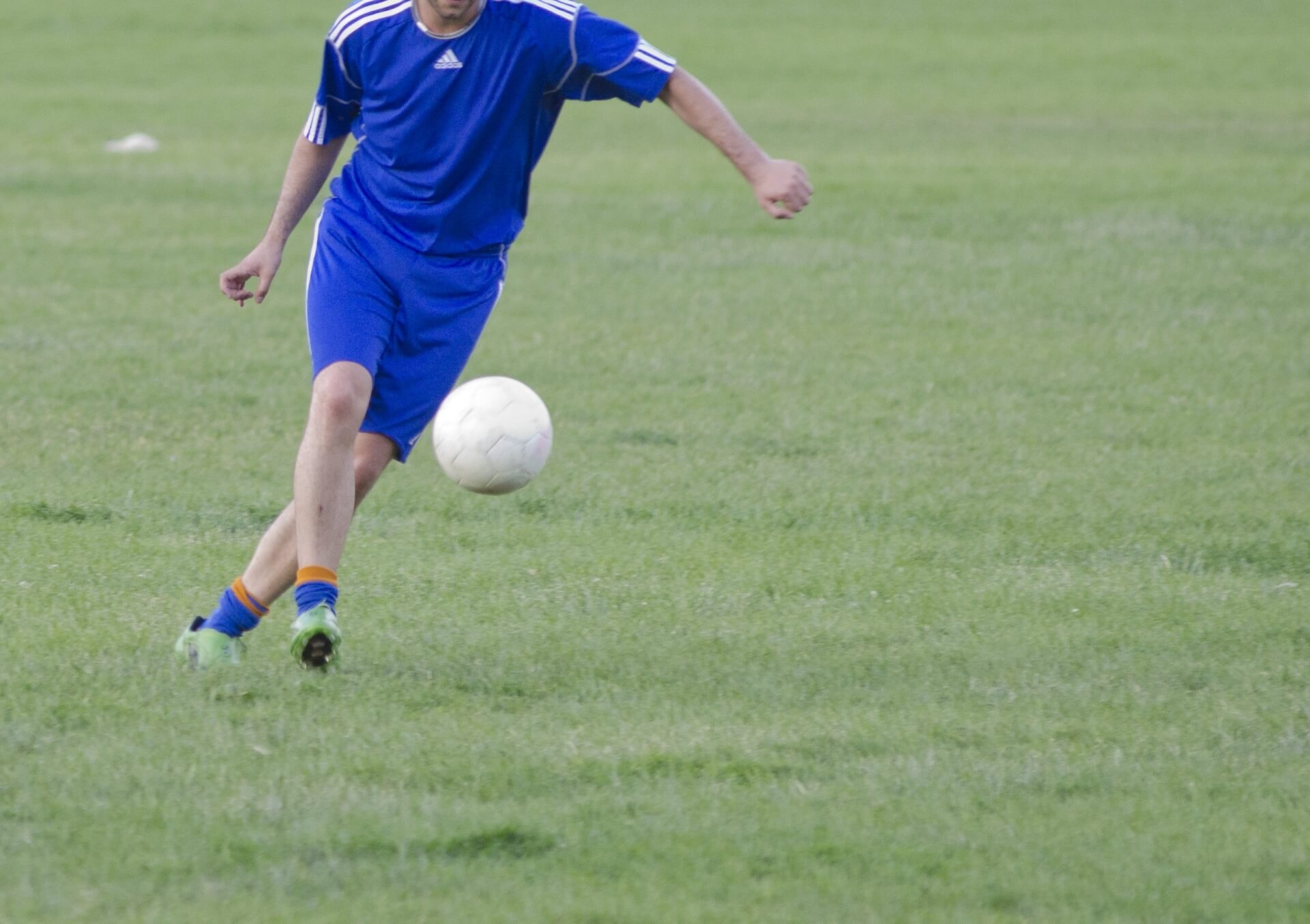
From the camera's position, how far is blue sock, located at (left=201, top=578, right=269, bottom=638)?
546cm


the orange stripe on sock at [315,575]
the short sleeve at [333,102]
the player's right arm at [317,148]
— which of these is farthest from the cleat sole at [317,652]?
the short sleeve at [333,102]

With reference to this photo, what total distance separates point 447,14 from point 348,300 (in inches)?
32.1

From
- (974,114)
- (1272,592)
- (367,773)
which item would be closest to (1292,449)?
(1272,592)

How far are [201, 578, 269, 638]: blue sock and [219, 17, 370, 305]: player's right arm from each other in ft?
2.75

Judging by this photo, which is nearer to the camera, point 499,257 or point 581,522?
point 499,257

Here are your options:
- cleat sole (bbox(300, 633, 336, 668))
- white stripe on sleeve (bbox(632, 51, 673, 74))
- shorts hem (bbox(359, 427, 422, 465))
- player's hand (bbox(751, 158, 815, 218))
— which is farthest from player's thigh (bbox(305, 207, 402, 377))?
player's hand (bbox(751, 158, 815, 218))

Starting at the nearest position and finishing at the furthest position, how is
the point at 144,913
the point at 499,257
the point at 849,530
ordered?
the point at 144,913 → the point at 499,257 → the point at 849,530

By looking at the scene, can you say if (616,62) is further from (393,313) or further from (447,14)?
(393,313)

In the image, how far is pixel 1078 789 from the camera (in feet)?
15.0

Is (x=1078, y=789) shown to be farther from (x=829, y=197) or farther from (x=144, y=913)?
(x=829, y=197)

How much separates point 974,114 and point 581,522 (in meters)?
19.2

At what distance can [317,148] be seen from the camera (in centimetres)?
564

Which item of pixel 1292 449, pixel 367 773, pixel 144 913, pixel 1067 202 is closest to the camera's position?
pixel 144 913

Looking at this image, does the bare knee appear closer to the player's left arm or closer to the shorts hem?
the shorts hem
